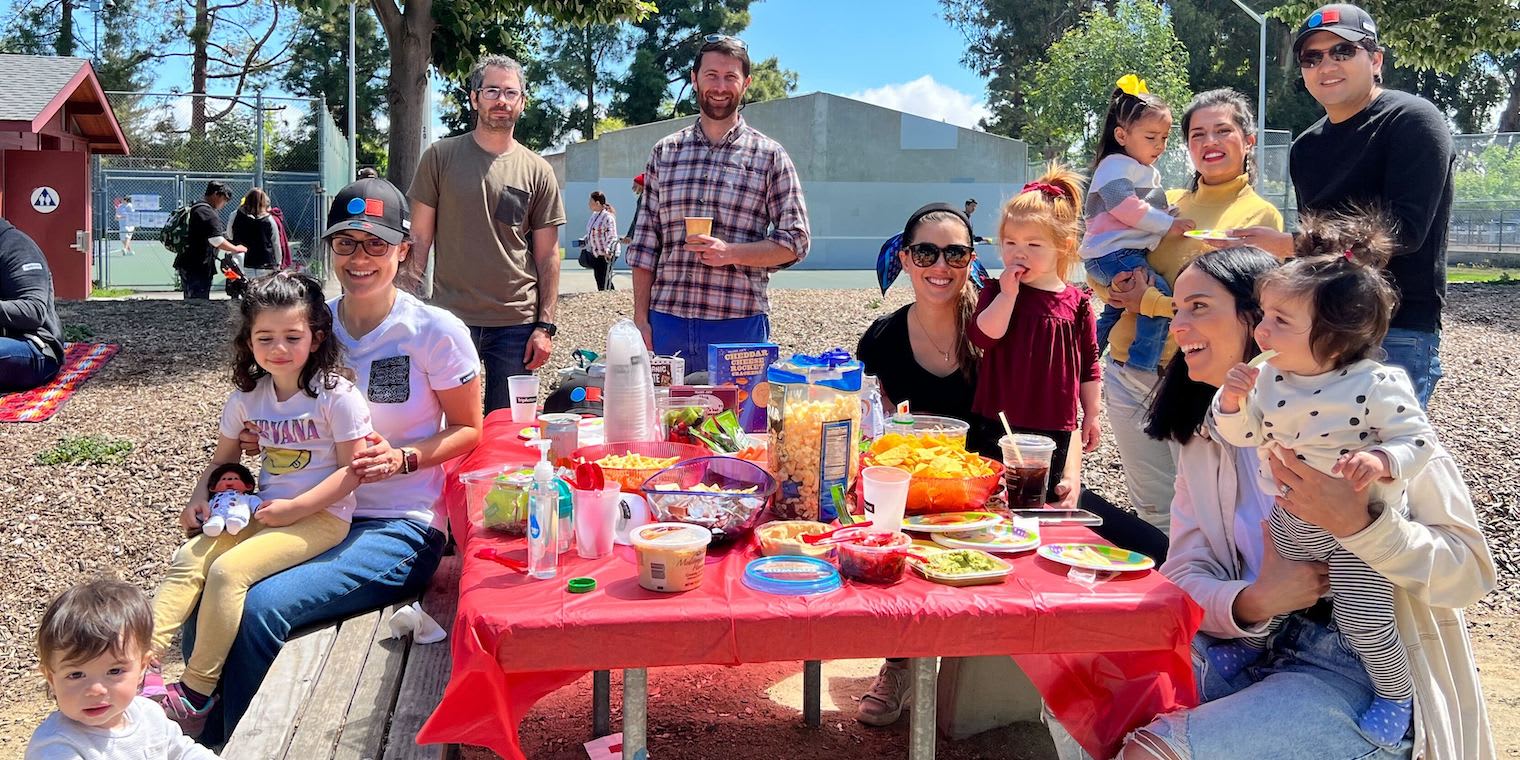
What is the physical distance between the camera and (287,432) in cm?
313

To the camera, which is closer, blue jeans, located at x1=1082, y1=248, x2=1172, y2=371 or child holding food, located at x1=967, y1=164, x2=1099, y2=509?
child holding food, located at x1=967, y1=164, x2=1099, y2=509

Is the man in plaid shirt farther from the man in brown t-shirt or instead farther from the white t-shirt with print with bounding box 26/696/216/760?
the white t-shirt with print with bounding box 26/696/216/760

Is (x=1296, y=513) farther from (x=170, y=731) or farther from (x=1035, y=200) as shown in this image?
(x=170, y=731)

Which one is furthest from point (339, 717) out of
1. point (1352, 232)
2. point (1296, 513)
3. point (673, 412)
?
point (1352, 232)

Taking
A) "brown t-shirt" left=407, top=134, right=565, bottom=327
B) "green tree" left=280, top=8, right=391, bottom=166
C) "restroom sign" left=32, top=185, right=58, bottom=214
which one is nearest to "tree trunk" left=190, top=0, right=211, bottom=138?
"green tree" left=280, top=8, right=391, bottom=166

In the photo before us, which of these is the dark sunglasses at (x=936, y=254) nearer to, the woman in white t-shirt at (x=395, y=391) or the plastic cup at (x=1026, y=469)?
the plastic cup at (x=1026, y=469)

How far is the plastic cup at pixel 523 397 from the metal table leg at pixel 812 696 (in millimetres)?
1304

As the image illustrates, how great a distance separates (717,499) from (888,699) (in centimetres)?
160

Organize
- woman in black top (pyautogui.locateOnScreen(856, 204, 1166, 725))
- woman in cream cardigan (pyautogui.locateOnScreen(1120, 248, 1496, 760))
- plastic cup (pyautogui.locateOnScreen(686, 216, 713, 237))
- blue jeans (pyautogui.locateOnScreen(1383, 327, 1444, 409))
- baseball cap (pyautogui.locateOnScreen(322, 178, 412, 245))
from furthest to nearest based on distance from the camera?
plastic cup (pyautogui.locateOnScreen(686, 216, 713, 237)) < woman in black top (pyautogui.locateOnScreen(856, 204, 1166, 725)) < blue jeans (pyautogui.locateOnScreen(1383, 327, 1444, 409)) < baseball cap (pyautogui.locateOnScreen(322, 178, 412, 245)) < woman in cream cardigan (pyautogui.locateOnScreen(1120, 248, 1496, 760))

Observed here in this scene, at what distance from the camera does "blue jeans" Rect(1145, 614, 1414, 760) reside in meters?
2.29

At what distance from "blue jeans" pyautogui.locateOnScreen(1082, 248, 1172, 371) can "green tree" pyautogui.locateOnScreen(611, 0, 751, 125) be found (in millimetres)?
44660

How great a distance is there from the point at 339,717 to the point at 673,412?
4.15ft

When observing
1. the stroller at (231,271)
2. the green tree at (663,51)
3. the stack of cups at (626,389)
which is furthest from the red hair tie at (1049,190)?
the green tree at (663,51)

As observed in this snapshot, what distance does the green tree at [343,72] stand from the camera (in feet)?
130
